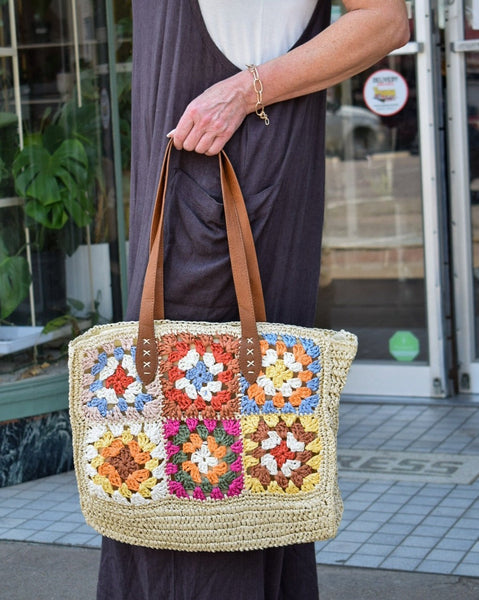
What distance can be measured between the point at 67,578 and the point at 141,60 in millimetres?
2277

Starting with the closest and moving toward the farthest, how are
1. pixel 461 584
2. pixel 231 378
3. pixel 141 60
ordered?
1. pixel 231 378
2. pixel 141 60
3. pixel 461 584

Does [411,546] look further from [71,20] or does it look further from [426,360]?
[71,20]

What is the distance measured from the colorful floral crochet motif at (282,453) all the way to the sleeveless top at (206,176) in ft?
0.78

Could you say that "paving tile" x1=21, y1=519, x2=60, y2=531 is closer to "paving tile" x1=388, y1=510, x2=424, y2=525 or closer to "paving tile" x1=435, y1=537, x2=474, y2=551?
"paving tile" x1=388, y1=510, x2=424, y2=525

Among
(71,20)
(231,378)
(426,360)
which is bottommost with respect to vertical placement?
(426,360)

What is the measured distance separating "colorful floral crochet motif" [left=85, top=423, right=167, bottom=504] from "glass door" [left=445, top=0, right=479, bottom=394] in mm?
4290

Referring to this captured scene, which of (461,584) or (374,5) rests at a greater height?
(374,5)

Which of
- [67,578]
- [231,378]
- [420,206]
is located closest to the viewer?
[231,378]

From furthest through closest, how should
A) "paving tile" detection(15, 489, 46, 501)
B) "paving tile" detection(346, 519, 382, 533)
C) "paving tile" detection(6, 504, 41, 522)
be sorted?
"paving tile" detection(15, 489, 46, 501)
"paving tile" detection(6, 504, 41, 522)
"paving tile" detection(346, 519, 382, 533)

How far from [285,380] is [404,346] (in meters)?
4.45

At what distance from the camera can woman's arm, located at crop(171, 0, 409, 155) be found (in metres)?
2.09

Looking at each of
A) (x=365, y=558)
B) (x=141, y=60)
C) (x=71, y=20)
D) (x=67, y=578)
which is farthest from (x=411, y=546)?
(x=71, y=20)

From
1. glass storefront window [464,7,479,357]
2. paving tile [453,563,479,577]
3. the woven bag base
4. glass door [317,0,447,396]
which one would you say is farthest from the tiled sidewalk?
the woven bag base

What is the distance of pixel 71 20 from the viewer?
5273 mm
